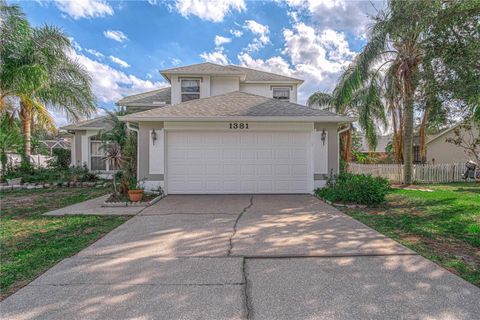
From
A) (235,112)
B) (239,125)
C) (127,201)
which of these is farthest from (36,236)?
(235,112)

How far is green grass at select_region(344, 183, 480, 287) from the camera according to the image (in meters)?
3.94

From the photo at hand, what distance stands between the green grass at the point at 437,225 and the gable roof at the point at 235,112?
3490 millimetres

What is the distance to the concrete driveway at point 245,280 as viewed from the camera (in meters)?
2.65

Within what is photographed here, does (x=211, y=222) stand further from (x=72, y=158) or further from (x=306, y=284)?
(x=72, y=158)

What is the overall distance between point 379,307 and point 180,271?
7.74 feet

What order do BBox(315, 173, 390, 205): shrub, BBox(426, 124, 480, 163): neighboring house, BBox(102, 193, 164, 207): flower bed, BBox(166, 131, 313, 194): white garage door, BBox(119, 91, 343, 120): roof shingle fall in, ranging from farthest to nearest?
BBox(426, 124, 480, 163): neighboring house → BBox(166, 131, 313, 194): white garage door → BBox(119, 91, 343, 120): roof shingle → BBox(102, 193, 164, 207): flower bed → BBox(315, 173, 390, 205): shrub

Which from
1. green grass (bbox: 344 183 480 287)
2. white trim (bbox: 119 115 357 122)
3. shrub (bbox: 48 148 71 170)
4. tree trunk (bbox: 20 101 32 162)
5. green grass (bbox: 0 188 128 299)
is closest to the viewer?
green grass (bbox: 0 188 128 299)

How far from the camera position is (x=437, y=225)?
19.0 ft

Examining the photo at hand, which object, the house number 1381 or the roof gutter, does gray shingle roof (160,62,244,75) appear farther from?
the house number 1381

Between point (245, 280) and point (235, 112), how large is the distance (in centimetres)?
691

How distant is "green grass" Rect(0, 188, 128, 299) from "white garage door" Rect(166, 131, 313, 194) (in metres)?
3.46

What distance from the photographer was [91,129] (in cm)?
1419

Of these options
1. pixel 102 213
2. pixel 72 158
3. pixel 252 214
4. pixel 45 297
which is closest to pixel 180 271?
pixel 45 297

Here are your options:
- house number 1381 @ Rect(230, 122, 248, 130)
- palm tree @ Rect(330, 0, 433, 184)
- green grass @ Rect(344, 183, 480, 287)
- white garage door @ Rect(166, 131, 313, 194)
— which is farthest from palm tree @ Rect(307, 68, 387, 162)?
house number 1381 @ Rect(230, 122, 248, 130)
